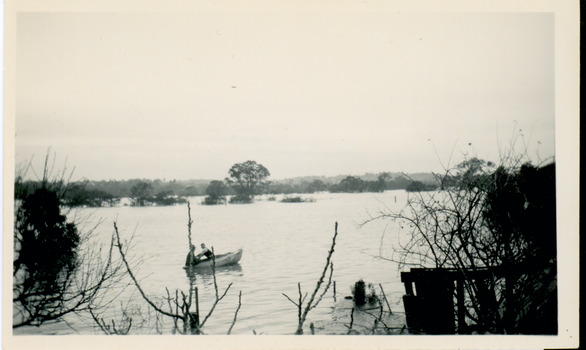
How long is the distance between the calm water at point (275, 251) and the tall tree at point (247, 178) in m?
0.24

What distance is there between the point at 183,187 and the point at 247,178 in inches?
20.4

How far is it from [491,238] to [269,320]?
1.66 m

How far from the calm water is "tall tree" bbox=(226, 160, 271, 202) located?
236 mm

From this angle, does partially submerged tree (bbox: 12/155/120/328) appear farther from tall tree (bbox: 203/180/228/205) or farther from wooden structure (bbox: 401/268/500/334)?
wooden structure (bbox: 401/268/500/334)

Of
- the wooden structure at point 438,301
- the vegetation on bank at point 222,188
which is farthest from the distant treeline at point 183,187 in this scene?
the wooden structure at point 438,301

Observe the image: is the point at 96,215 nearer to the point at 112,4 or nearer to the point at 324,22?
the point at 112,4

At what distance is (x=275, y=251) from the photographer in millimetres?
3631

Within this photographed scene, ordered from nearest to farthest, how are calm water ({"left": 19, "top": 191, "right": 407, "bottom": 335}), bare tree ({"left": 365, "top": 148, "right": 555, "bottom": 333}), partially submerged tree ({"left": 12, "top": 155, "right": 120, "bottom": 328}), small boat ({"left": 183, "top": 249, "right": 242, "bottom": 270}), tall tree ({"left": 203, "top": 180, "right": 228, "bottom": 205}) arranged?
bare tree ({"left": 365, "top": 148, "right": 555, "bottom": 333}) < partially submerged tree ({"left": 12, "top": 155, "right": 120, "bottom": 328}) < calm water ({"left": 19, "top": 191, "right": 407, "bottom": 335}) < small boat ({"left": 183, "top": 249, "right": 242, "bottom": 270}) < tall tree ({"left": 203, "top": 180, "right": 228, "bottom": 205})

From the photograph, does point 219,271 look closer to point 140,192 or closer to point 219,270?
point 219,270

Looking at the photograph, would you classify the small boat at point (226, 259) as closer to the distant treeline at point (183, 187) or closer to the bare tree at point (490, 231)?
the distant treeline at point (183, 187)

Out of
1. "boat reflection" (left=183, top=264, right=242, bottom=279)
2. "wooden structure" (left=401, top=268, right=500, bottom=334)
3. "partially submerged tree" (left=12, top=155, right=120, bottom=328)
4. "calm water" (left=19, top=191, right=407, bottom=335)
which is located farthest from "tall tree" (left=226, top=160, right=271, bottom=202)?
"wooden structure" (left=401, top=268, right=500, bottom=334)

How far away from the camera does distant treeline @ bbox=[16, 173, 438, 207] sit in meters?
3.54

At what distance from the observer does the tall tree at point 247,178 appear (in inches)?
141

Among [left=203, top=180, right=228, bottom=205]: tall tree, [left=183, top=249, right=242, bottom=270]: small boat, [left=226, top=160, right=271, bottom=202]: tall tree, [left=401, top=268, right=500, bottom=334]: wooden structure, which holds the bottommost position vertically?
[left=401, top=268, right=500, bottom=334]: wooden structure
